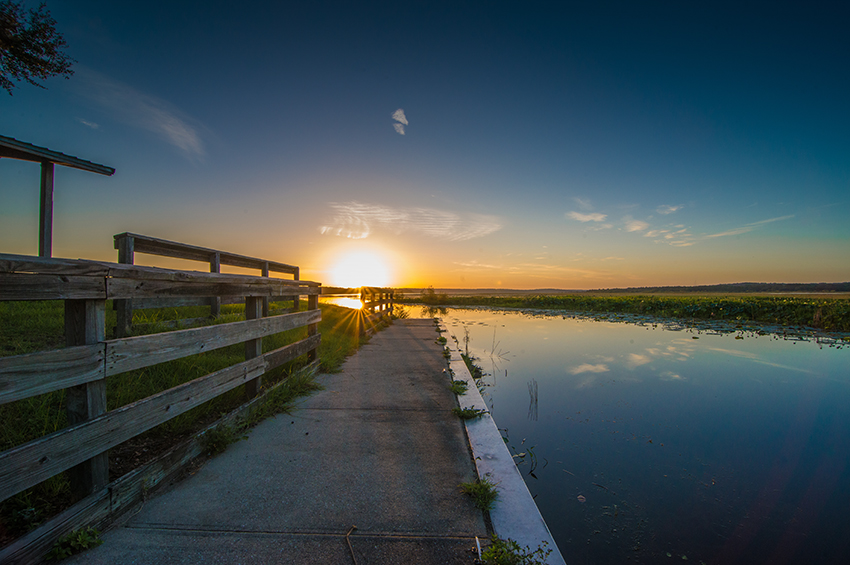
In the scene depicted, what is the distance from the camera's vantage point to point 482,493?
2.49 m

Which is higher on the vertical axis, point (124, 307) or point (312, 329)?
point (124, 307)

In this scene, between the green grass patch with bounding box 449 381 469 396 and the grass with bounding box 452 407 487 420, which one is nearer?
the grass with bounding box 452 407 487 420

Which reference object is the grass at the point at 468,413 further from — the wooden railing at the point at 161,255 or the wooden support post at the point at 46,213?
the wooden support post at the point at 46,213

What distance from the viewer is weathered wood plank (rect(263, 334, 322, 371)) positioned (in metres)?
4.41

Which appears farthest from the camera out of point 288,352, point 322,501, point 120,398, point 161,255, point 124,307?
point 161,255

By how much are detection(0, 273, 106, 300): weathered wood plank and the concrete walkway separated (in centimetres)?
134

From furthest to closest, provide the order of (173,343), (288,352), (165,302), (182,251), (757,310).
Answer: (757,310) → (182,251) → (165,302) → (288,352) → (173,343)

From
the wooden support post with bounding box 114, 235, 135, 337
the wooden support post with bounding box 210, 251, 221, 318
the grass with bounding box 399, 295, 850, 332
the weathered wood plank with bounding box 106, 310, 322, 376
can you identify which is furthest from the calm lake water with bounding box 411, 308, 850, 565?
the grass with bounding box 399, 295, 850, 332

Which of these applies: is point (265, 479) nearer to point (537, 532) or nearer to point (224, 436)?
point (224, 436)

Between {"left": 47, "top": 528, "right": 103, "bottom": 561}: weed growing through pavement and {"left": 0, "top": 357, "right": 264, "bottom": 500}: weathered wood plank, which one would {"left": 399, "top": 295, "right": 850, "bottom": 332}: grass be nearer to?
{"left": 0, "top": 357, "right": 264, "bottom": 500}: weathered wood plank

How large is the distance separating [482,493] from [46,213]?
8.71m

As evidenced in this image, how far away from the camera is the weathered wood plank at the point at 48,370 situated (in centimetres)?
168

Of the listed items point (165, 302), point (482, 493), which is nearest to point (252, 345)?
point (165, 302)

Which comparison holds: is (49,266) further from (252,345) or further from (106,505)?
(252,345)
